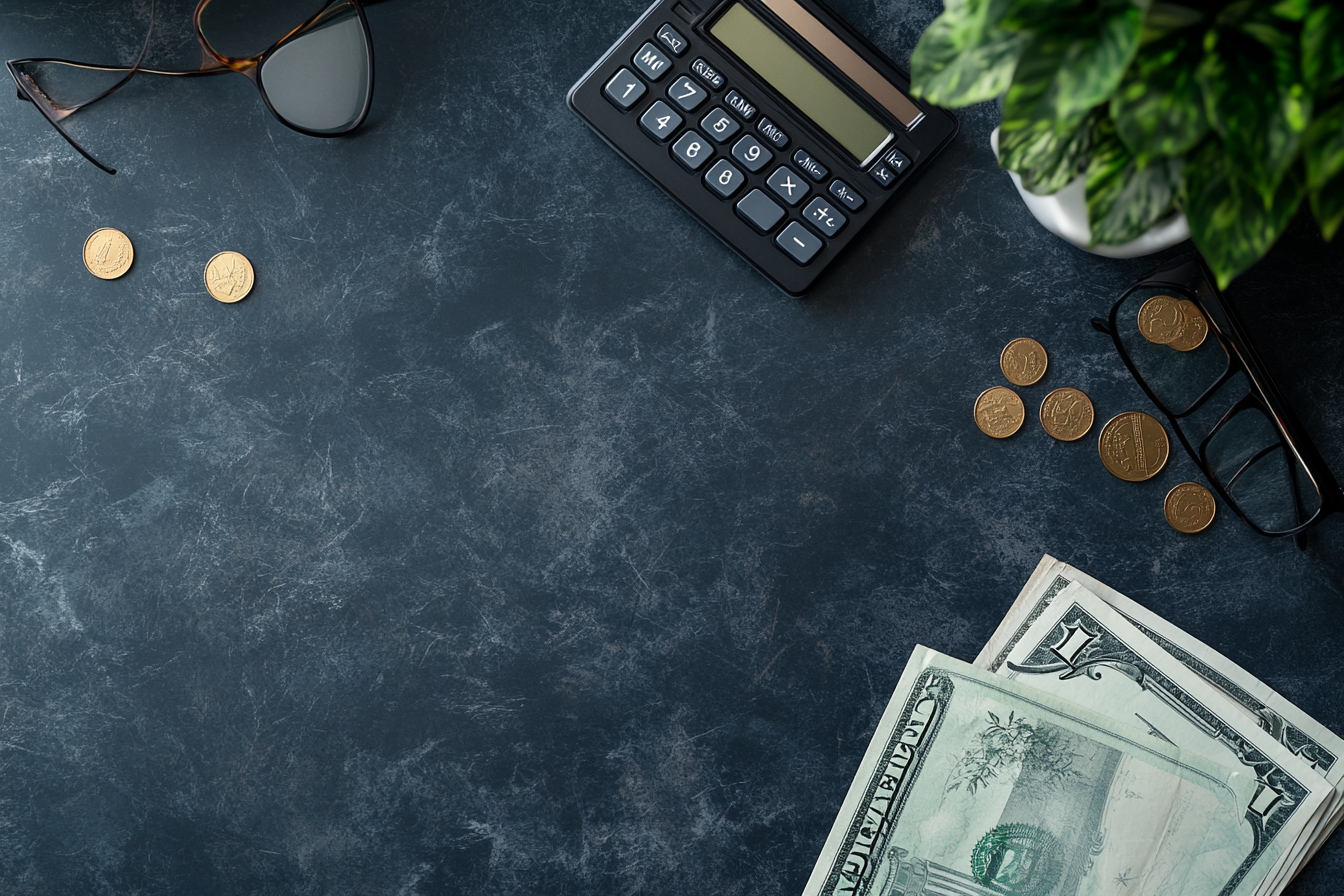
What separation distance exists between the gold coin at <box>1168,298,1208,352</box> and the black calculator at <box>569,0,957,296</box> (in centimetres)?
25

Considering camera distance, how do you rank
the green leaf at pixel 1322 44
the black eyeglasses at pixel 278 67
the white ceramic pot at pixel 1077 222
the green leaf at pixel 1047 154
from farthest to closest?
the black eyeglasses at pixel 278 67, the white ceramic pot at pixel 1077 222, the green leaf at pixel 1047 154, the green leaf at pixel 1322 44

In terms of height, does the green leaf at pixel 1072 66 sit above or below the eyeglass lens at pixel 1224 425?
above

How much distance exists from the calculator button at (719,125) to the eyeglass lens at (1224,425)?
357 millimetres

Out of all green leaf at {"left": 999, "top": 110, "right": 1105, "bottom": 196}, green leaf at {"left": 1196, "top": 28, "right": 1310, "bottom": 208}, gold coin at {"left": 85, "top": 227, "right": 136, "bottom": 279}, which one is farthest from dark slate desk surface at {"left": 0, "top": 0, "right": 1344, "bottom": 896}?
green leaf at {"left": 1196, "top": 28, "right": 1310, "bottom": 208}

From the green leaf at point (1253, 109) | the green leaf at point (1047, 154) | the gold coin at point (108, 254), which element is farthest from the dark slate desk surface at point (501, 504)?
the green leaf at point (1253, 109)

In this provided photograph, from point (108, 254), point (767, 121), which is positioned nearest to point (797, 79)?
→ point (767, 121)

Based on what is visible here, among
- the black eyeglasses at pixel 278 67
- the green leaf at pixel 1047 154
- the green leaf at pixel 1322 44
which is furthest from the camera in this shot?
the black eyeglasses at pixel 278 67

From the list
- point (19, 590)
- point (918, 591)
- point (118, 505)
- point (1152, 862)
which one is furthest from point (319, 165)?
point (1152, 862)

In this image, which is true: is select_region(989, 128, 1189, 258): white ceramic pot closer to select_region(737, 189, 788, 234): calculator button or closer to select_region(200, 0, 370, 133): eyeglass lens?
select_region(737, 189, 788, 234): calculator button

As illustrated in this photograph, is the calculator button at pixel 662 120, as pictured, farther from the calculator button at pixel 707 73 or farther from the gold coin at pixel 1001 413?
the gold coin at pixel 1001 413

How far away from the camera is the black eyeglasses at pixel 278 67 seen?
767mm

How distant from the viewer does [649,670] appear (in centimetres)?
78

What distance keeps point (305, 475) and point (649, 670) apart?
13.1 inches

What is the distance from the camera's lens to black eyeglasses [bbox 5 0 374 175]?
0.77m
